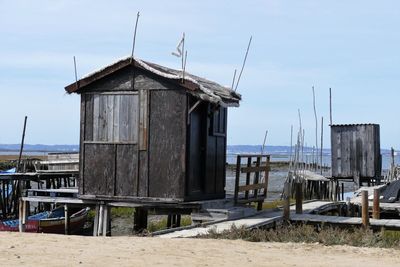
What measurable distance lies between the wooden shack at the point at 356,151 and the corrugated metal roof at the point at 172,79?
13.3m

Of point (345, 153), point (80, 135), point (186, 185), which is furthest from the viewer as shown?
point (345, 153)

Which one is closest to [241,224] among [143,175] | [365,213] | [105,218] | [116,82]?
[143,175]

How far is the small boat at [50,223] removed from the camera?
22.8 meters

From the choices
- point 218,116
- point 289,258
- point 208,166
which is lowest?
point 289,258

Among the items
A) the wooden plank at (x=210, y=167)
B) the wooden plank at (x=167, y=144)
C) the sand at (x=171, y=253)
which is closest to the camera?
the sand at (x=171, y=253)

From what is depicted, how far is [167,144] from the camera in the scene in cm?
1745

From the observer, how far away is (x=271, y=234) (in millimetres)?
14344

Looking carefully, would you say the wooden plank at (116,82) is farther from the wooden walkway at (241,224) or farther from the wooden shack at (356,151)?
the wooden shack at (356,151)

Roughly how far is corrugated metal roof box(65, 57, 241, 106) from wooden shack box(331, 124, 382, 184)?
13.3 meters

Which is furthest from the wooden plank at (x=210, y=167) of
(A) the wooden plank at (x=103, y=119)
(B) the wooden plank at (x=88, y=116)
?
(B) the wooden plank at (x=88, y=116)

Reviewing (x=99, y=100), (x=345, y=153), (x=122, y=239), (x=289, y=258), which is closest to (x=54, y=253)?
(x=122, y=239)

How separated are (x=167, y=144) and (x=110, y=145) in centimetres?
164

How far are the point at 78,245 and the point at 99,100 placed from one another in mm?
6064

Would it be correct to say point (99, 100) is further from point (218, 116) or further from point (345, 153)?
point (345, 153)
